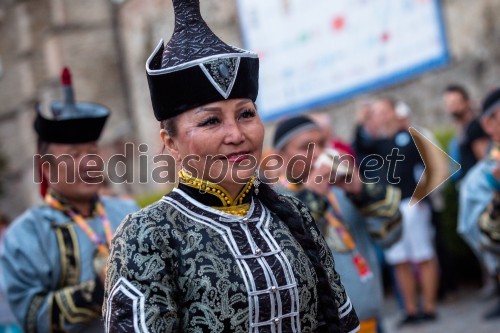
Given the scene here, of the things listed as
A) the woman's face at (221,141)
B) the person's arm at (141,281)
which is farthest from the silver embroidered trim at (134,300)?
the woman's face at (221,141)

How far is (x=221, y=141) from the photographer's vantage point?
2586 mm

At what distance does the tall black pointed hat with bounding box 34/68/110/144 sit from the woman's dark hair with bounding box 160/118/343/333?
76.0 inches

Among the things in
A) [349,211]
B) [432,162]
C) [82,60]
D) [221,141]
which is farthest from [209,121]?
[82,60]

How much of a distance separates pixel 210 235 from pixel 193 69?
0.50 metres

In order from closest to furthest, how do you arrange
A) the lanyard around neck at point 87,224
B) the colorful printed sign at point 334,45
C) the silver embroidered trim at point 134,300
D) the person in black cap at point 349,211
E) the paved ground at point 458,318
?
the silver embroidered trim at point 134,300 → the lanyard around neck at point 87,224 → the person in black cap at point 349,211 → the paved ground at point 458,318 → the colorful printed sign at point 334,45

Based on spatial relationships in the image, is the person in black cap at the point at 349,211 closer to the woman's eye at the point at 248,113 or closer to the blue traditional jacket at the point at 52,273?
the blue traditional jacket at the point at 52,273

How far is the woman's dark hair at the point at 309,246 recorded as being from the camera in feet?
8.83

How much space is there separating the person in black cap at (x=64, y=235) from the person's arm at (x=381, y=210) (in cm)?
134

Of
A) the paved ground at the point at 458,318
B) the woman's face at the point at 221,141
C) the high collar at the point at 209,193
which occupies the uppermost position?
the woman's face at the point at 221,141

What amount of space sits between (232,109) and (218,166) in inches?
7.0

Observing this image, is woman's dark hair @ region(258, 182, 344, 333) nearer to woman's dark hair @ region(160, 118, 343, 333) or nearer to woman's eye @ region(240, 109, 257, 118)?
woman's dark hair @ region(160, 118, 343, 333)

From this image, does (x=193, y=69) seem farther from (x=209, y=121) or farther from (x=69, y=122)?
(x=69, y=122)

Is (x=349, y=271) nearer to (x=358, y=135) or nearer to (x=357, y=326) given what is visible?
(x=357, y=326)

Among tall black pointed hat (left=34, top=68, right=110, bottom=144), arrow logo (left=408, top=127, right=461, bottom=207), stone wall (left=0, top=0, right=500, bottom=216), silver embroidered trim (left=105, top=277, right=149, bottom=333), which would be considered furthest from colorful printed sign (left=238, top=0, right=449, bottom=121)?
silver embroidered trim (left=105, top=277, right=149, bottom=333)
